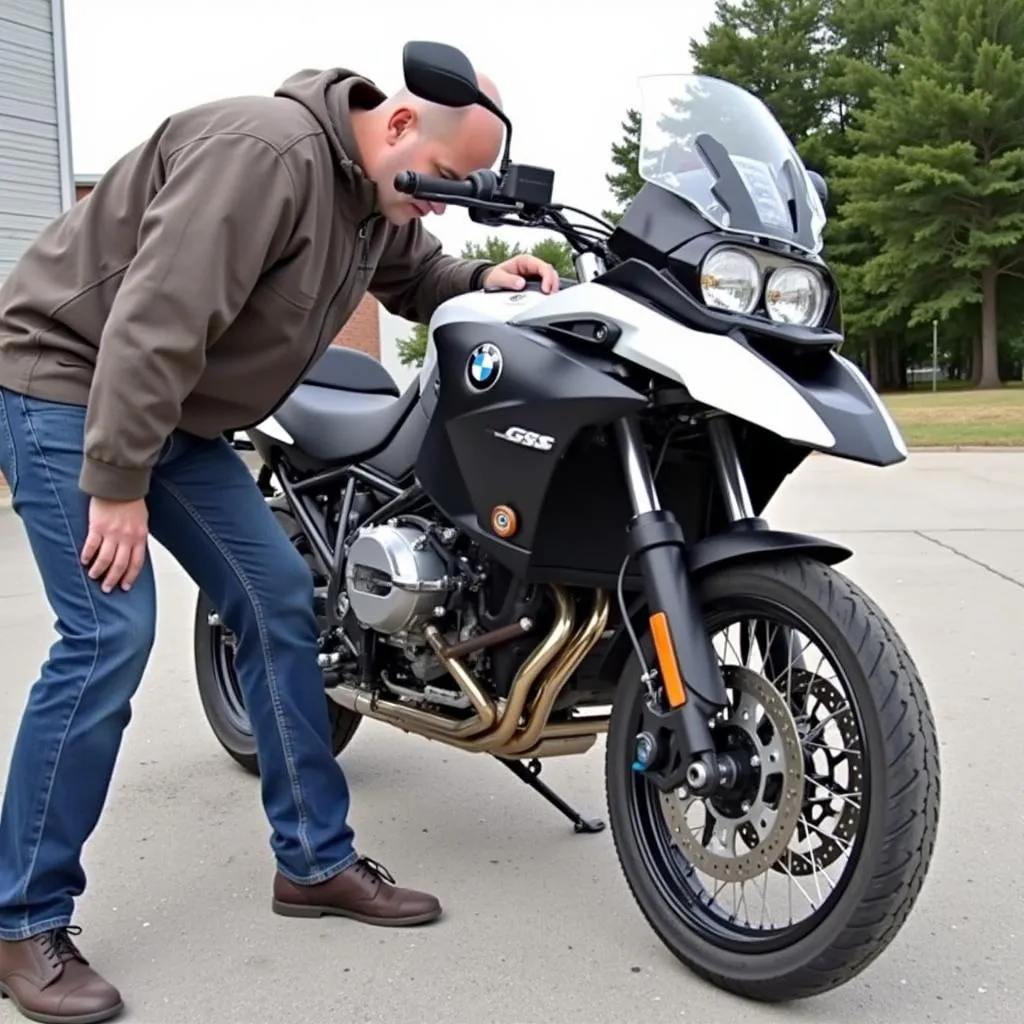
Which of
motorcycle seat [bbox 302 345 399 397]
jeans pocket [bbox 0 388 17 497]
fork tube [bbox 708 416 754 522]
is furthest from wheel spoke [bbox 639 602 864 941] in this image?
motorcycle seat [bbox 302 345 399 397]

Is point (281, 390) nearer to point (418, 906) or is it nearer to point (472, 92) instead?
point (472, 92)

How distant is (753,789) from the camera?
2.40m

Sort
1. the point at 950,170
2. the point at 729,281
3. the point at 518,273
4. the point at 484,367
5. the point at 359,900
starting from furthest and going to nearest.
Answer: the point at 950,170, the point at 518,273, the point at 359,900, the point at 484,367, the point at 729,281

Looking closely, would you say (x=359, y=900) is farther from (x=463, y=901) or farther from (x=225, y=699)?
(x=225, y=699)

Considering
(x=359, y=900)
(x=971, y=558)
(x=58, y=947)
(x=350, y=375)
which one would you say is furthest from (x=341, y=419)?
(x=971, y=558)

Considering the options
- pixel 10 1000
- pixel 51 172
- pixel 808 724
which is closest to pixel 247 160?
pixel 808 724

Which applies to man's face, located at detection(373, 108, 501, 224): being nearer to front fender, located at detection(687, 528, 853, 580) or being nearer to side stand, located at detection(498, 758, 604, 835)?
front fender, located at detection(687, 528, 853, 580)

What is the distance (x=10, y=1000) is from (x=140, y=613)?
0.78m

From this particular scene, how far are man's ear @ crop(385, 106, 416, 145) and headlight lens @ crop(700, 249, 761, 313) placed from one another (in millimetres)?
649

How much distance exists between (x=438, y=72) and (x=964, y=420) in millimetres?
21560

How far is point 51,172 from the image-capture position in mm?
13125

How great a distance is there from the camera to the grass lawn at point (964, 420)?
17250 millimetres

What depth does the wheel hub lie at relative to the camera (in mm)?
2307

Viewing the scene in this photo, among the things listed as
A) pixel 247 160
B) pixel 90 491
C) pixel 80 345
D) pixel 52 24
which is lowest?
pixel 90 491
